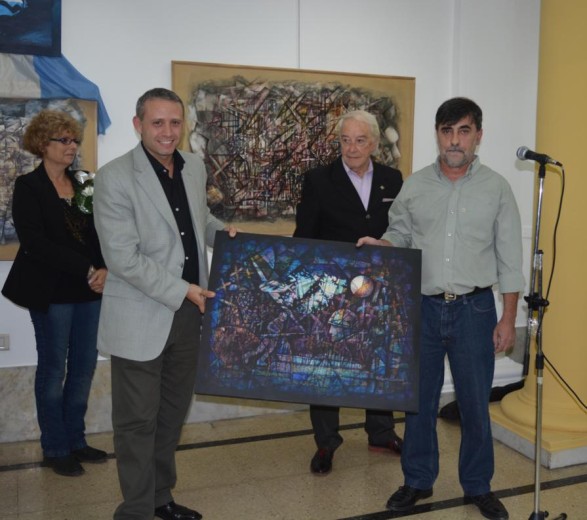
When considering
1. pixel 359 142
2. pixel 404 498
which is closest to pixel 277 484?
pixel 404 498

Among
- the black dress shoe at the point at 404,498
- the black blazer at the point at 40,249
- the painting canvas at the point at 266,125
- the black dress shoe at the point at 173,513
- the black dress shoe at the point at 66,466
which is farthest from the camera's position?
the painting canvas at the point at 266,125

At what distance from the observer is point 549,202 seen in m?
4.25

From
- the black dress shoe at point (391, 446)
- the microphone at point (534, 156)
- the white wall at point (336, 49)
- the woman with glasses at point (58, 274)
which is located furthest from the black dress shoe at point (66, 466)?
the microphone at point (534, 156)

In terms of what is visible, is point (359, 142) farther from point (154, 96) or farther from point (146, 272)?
point (146, 272)

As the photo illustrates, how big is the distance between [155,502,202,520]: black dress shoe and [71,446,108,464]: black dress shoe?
0.94 m

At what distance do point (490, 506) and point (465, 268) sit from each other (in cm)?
117

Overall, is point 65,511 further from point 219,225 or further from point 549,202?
point 549,202

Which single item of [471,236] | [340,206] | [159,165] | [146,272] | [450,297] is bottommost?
[450,297]

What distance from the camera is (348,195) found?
3.82 m

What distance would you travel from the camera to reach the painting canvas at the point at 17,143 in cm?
425

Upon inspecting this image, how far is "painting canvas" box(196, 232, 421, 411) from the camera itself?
2969mm

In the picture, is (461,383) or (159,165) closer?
(159,165)

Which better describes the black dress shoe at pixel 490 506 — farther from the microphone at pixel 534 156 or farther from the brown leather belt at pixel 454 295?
the microphone at pixel 534 156

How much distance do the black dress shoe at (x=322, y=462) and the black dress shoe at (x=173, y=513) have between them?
87 cm
